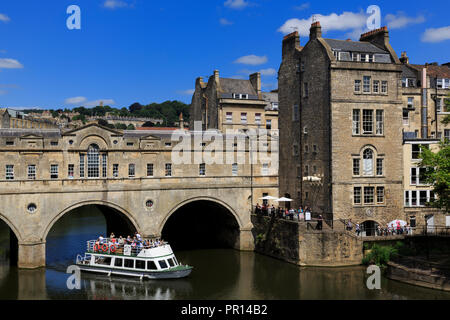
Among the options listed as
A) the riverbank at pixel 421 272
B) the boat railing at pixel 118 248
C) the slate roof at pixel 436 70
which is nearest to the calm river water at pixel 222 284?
the riverbank at pixel 421 272

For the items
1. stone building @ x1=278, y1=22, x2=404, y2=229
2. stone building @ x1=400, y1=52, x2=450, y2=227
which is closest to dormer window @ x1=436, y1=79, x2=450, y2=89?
stone building @ x1=400, y1=52, x2=450, y2=227

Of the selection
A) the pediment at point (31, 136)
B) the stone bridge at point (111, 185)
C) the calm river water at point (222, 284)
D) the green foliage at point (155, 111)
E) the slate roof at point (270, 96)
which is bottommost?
the calm river water at point (222, 284)

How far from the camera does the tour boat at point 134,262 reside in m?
33.1

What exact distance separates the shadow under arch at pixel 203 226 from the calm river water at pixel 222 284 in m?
4.27

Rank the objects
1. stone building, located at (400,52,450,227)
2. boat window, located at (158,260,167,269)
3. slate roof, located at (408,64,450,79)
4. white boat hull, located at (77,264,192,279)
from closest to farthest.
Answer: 1. white boat hull, located at (77,264,192,279)
2. boat window, located at (158,260,167,269)
3. stone building, located at (400,52,450,227)
4. slate roof, located at (408,64,450,79)

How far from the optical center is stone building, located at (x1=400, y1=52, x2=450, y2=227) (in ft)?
134

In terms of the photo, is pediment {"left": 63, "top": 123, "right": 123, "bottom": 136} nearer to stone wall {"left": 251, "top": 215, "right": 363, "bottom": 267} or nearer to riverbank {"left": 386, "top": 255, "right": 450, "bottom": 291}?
stone wall {"left": 251, "top": 215, "right": 363, "bottom": 267}

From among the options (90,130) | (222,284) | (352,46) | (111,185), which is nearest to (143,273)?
(222,284)

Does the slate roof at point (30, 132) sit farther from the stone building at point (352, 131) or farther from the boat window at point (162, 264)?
the stone building at point (352, 131)

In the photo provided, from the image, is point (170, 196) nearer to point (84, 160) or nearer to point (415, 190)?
point (84, 160)

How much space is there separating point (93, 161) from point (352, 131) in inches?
810

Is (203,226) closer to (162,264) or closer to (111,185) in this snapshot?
(111,185)
